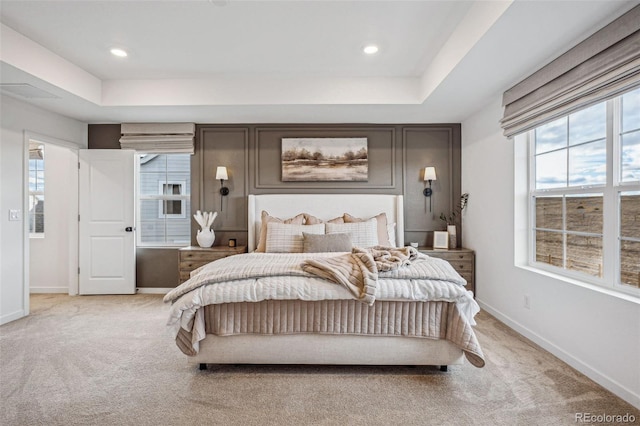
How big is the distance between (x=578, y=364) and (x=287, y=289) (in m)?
2.14

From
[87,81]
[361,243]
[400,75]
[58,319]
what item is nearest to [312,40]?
[400,75]

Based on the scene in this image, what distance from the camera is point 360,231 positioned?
3.75 meters

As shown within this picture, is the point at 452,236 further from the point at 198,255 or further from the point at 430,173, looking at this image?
the point at 198,255

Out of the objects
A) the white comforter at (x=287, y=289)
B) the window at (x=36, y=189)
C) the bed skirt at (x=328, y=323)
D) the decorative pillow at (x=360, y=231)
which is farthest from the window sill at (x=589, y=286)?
the window at (x=36, y=189)

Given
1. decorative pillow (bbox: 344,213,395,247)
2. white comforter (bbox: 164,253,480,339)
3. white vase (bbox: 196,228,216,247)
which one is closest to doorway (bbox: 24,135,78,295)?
white vase (bbox: 196,228,216,247)

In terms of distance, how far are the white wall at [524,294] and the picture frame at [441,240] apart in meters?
0.30

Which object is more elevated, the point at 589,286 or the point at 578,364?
the point at 589,286

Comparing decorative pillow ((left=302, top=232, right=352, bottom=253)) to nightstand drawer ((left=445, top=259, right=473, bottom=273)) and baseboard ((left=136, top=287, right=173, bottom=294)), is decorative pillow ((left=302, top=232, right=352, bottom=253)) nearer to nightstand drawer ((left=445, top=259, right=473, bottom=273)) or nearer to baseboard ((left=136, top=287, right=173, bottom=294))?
nightstand drawer ((left=445, top=259, right=473, bottom=273))

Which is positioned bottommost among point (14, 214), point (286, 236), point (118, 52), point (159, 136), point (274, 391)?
point (274, 391)

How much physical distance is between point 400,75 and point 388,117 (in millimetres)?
652

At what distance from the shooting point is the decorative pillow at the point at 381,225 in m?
3.83

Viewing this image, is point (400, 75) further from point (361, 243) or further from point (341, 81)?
point (361, 243)

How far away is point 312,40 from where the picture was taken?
9.14ft

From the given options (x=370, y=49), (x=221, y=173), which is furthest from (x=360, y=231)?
(x=221, y=173)
